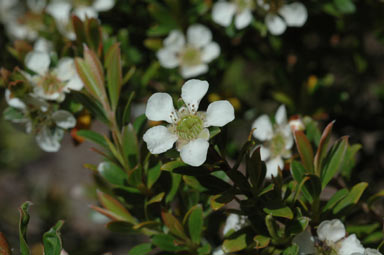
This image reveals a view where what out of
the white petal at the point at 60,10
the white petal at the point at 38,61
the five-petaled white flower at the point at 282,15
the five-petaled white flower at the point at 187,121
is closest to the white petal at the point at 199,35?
the five-petaled white flower at the point at 282,15

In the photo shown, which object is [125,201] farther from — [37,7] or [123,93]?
[37,7]

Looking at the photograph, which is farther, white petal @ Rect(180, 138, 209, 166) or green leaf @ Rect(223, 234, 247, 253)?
green leaf @ Rect(223, 234, 247, 253)

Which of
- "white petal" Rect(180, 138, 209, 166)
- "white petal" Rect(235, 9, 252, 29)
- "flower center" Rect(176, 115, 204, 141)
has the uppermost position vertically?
"white petal" Rect(235, 9, 252, 29)

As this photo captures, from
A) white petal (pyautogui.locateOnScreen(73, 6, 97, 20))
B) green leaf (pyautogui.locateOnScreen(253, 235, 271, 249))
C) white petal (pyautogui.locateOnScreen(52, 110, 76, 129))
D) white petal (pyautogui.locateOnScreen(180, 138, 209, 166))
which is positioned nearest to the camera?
white petal (pyautogui.locateOnScreen(180, 138, 209, 166))

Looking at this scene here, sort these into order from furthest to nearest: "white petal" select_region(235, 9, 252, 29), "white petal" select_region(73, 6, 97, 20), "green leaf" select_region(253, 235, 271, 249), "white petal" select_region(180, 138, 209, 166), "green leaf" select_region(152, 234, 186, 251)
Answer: "white petal" select_region(73, 6, 97, 20), "white petal" select_region(235, 9, 252, 29), "green leaf" select_region(152, 234, 186, 251), "green leaf" select_region(253, 235, 271, 249), "white petal" select_region(180, 138, 209, 166)

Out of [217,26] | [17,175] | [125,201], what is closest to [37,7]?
[217,26]

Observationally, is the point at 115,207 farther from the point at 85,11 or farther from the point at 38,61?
the point at 85,11

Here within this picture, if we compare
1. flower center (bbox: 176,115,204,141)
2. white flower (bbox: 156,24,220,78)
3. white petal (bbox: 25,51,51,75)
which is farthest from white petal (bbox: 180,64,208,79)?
flower center (bbox: 176,115,204,141)

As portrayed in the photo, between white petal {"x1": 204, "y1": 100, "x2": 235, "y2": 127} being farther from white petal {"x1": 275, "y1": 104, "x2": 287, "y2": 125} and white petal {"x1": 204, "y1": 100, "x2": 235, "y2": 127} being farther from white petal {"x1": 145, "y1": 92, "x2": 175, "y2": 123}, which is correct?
white petal {"x1": 275, "y1": 104, "x2": 287, "y2": 125}
